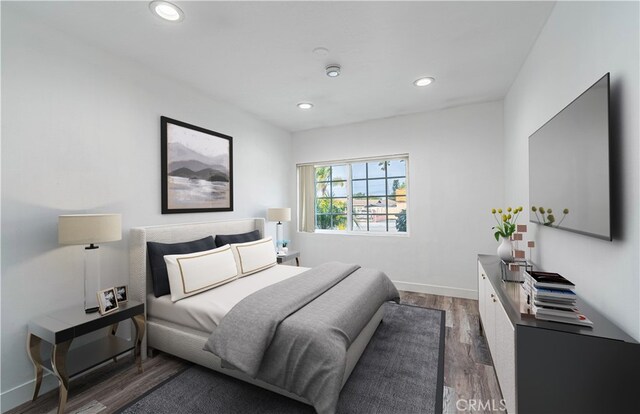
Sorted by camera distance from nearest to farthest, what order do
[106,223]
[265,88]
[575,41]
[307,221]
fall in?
[575,41] → [106,223] → [265,88] → [307,221]

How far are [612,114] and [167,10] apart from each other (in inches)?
106

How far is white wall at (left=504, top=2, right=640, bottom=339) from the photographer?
1200mm

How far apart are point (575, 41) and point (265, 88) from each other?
2.69 m

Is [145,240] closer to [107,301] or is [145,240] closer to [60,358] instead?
[107,301]

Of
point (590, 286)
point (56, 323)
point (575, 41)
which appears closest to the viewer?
point (590, 286)

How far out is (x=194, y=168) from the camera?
3.23m

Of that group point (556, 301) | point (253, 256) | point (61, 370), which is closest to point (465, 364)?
point (556, 301)

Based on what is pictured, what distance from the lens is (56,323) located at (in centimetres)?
190

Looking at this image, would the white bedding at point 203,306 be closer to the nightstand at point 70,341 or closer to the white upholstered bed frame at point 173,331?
the white upholstered bed frame at point 173,331

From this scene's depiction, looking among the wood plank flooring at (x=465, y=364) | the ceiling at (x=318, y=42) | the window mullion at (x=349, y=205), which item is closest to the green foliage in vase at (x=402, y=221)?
the window mullion at (x=349, y=205)

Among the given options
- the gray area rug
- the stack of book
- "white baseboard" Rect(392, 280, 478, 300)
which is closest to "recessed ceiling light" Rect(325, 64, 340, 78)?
the stack of book

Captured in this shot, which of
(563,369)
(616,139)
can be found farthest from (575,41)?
(563,369)

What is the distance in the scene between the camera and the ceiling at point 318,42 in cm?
195

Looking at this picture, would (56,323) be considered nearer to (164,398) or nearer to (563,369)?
(164,398)
